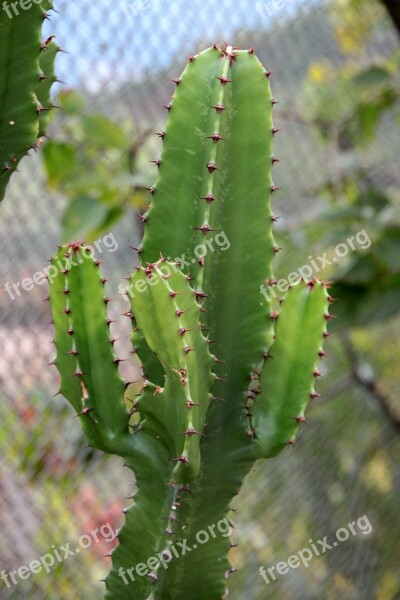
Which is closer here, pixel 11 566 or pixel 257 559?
pixel 11 566

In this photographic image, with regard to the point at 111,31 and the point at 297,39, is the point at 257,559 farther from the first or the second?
the point at 297,39

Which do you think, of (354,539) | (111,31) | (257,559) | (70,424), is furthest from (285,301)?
(354,539)

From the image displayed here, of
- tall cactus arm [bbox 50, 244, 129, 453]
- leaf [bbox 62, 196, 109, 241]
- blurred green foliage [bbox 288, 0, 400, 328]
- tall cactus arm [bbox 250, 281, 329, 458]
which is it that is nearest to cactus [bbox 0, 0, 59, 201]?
tall cactus arm [bbox 50, 244, 129, 453]

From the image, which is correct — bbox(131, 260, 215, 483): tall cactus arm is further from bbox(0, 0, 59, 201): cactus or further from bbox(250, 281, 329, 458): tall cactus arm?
bbox(0, 0, 59, 201): cactus

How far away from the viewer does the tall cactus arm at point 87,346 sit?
0.85m

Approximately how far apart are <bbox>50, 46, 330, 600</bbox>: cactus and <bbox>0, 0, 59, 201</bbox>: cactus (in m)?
0.12

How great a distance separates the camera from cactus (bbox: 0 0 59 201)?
2.55ft

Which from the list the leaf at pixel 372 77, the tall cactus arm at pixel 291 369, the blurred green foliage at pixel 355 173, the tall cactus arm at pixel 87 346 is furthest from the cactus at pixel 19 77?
the leaf at pixel 372 77

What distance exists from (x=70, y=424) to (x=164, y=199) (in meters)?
0.89

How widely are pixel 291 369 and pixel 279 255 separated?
112cm

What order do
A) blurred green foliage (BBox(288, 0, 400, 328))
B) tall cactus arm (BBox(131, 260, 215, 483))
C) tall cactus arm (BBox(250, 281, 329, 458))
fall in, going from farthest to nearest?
blurred green foliage (BBox(288, 0, 400, 328)) → tall cactus arm (BBox(250, 281, 329, 458)) → tall cactus arm (BBox(131, 260, 215, 483))

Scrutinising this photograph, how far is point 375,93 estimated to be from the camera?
2.37m

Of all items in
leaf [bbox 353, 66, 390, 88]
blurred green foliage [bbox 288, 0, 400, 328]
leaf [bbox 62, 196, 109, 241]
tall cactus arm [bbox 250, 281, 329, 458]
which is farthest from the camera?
leaf [bbox 353, 66, 390, 88]

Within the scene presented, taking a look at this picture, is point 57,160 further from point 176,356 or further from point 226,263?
point 176,356
